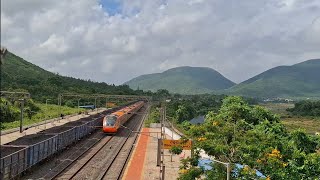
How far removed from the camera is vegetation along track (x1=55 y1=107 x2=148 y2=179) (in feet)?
92.0

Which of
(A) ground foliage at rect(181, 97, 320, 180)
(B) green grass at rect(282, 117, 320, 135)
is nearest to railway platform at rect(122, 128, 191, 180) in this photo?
(A) ground foliage at rect(181, 97, 320, 180)

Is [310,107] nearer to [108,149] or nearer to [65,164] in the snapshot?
[108,149]

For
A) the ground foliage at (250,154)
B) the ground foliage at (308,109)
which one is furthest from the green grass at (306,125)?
the ground foliage at (250,154)

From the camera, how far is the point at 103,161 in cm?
3384

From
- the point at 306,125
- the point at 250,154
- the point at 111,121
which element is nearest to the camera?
the point at 250,154

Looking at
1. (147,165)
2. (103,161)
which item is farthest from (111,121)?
(147,165)

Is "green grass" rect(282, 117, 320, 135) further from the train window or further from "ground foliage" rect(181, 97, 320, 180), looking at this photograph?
"ground foliage" rect(181, 97, 320, 180)

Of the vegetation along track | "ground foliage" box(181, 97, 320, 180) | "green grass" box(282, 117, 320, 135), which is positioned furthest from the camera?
"green grass" box(282, 117, 320, 135)

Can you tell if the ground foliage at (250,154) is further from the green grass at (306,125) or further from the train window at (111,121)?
the green grass at (306,125)

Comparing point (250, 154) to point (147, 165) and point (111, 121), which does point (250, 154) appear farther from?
point (111, 121)

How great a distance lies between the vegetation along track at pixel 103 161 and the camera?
28.0 metres

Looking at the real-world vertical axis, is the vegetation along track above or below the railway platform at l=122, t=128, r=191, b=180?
above

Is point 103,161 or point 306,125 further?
point 306,125

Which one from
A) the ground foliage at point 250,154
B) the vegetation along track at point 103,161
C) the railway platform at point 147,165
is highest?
the ground foliage at point 250,154
